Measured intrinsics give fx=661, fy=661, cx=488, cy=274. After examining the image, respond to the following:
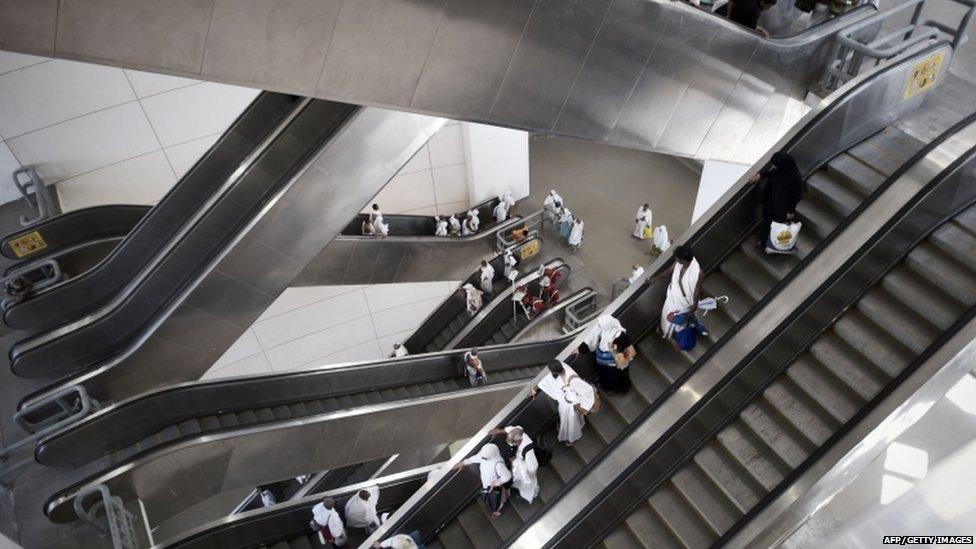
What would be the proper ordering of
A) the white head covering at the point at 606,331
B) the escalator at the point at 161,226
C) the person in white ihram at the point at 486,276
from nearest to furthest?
the white head covering at the point at 606,331 → the escalator at the point at 161,226 → the person in white ihram at the point at 486,276

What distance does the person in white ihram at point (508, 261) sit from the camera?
14.9 metres

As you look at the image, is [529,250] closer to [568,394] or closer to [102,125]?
[102,125]

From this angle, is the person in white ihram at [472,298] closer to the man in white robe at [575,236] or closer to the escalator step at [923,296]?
the man in white robe at [575,236]

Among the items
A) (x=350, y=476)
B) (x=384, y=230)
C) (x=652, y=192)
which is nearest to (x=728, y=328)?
(x=384, y=230)

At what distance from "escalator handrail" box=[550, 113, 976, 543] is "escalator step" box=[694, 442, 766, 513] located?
4.4 inches

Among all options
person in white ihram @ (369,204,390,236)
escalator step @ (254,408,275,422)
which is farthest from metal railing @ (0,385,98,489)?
person in white ihram @ (369,204,390,236)

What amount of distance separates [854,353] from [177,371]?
8282 mm

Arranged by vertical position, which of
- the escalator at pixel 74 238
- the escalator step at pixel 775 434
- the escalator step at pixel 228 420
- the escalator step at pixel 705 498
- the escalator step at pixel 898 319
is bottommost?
the escalator step at pixel 228 420

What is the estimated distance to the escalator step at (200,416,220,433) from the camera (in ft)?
27.5

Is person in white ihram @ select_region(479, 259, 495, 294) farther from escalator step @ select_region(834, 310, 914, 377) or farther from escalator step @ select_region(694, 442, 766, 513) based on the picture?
escalator step @ select_region(834, 310, 914, 377)

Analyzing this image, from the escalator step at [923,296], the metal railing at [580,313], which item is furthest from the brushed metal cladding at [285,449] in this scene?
the escalator step at [923,296]

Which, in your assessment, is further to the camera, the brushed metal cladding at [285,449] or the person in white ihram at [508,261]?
the person in white ihram at [508,261]

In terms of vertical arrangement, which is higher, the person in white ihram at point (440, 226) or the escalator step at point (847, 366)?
the escalator step at point (847, 366)

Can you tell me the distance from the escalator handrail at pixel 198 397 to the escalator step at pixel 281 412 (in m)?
0.07
